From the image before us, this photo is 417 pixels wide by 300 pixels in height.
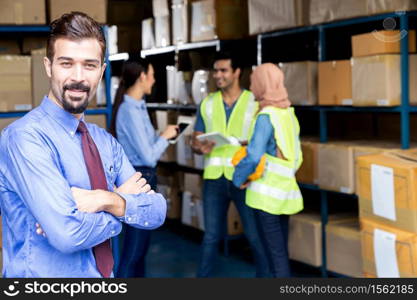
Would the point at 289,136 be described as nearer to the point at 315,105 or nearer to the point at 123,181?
the point at 315,105

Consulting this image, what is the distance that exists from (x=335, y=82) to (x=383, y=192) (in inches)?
40.2

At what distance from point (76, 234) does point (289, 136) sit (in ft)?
7.31

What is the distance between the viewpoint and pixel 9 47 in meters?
4.14

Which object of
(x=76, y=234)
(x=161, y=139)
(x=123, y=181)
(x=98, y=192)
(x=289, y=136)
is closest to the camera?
(x=76, y=234)

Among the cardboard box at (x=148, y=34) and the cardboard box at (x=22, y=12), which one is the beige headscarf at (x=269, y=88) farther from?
the cardboard box at (x=148, y=34)

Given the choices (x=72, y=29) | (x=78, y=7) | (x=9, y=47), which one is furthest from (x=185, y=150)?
(x=72, y=29)

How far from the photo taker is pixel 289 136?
142 inches

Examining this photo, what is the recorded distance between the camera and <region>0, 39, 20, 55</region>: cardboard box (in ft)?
13.5

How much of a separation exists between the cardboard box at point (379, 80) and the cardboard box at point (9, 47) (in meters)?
2.30

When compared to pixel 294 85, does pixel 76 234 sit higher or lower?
lower

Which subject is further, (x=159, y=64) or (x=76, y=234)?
(x=159, y=64)

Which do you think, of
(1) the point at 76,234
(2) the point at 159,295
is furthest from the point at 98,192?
(2) the point at 159,295

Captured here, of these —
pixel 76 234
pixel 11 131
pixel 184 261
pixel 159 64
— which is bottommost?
pixel 184 261

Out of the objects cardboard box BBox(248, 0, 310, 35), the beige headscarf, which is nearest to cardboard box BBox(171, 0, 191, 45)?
cardboard box BBox(248, 0, 310, 35)
